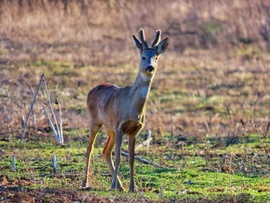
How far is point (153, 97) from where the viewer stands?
21703mm

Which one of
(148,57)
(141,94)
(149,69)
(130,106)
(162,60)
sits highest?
(162,60)

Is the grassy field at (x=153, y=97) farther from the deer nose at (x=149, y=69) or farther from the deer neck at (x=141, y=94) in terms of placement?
the deer nose at (x=149, y=69)

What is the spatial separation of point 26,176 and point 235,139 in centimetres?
506

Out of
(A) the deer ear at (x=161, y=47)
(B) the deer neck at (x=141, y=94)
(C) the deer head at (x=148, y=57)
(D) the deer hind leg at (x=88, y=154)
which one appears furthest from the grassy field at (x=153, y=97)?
(A) the deer ear at (x=161, y=47)

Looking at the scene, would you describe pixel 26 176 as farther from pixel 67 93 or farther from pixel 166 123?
pixel 67 93

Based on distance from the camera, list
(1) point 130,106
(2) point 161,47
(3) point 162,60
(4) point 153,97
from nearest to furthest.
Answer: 1. (1) point 130,106
2. (2) point 161,47
3. (4) point 153,97
4. (3) point 162,60

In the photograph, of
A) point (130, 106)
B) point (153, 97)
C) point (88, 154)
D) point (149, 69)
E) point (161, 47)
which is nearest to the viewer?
point (149, 69)

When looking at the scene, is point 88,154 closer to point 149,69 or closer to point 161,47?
point 149,69

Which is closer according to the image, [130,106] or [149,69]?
[149,69]

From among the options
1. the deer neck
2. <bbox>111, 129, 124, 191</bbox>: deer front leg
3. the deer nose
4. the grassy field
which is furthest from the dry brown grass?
the deer nose

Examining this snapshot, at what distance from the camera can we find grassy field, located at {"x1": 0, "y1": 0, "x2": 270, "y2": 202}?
11961mm

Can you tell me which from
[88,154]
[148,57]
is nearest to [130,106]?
[148,57]

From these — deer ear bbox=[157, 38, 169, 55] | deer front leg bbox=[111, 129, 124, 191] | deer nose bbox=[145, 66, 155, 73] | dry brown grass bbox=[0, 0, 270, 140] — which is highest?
dry brown grass bbox=[0, 0, 270, 140]

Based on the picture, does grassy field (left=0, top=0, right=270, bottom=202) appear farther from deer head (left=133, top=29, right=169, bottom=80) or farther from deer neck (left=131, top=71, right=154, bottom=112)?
deer head (left=133, top=29, right=169, bottom=80)
